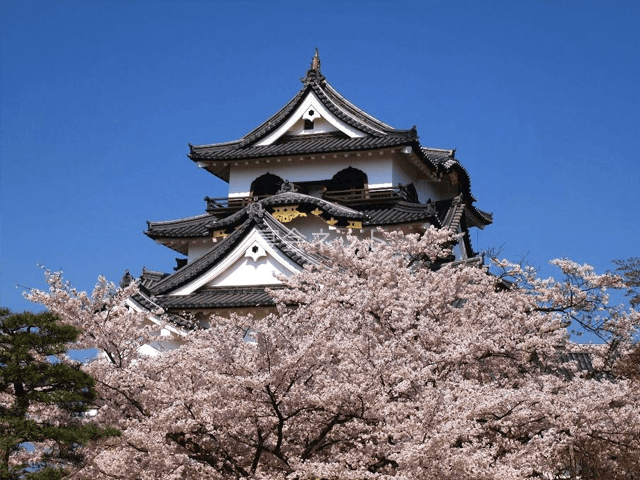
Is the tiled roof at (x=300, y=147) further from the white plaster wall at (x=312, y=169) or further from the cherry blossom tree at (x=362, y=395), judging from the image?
the cherry blossom tree at (x=362, y=395)

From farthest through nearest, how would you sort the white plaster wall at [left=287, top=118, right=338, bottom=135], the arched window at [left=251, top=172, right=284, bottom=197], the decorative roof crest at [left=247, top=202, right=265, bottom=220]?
1. the white plaster wall at [left=287, top=118, right=338, bottom=135]
2. the arched window at [left=251, top=172, right=284, bottom=197]
3. the decorative roof crest at [left=247, top=202, right=265, bottom=220]

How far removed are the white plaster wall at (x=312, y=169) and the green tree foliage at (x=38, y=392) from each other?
14867 millimetres

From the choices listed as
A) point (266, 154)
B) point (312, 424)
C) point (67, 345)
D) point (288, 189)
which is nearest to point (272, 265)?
point (288, 189)

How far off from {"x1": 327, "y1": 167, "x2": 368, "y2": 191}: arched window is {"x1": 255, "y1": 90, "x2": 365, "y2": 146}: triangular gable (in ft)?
4.94

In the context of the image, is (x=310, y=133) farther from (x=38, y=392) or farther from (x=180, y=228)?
(x=38, y=392)

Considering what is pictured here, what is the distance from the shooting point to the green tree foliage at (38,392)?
9.80 meters

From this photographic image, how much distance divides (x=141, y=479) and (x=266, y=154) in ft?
50.6

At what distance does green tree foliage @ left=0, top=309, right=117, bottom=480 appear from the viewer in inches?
386

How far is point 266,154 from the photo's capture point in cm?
2452

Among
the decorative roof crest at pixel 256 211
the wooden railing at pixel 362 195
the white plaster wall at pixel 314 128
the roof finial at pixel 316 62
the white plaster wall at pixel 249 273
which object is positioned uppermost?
the roof finial at pixel 316 62

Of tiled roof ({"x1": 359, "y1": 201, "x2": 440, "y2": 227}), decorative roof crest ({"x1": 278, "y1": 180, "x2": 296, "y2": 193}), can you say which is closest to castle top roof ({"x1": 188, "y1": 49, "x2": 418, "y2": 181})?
decorative roof crest ({"x1": 278, "y1": 180, "x2": 296, "y2": 193})

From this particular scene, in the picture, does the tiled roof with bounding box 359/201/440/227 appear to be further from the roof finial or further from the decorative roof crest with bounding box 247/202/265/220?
the roof finial

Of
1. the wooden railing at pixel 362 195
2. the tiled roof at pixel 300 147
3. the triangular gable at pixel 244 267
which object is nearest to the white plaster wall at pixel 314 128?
the tiled roof at pixel 300 147

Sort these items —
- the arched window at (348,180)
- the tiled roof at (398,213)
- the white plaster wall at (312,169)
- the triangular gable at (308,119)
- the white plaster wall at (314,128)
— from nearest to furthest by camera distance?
the tiled roof at (398,213) < the white plaster wall at (312,169) < the arched window at (348,180) < the triangular gable at (308,119) < the white plaster wall at (314,128)
